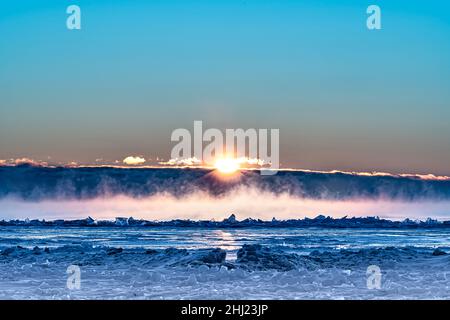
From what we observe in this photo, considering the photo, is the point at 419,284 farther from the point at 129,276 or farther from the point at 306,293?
the point at 129,276

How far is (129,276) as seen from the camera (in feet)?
61.8

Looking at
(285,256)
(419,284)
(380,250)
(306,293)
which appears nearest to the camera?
(306,293)

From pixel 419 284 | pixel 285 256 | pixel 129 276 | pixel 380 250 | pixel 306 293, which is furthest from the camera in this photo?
pixel 380 250

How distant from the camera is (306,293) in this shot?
52.6 feet

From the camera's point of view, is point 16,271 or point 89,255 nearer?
point 16,271

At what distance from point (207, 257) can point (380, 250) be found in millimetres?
6074

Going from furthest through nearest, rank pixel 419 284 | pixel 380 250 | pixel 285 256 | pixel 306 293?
pixel 380 250 → pixel 285 256 → pixel 419 284 → pixel 306 293
